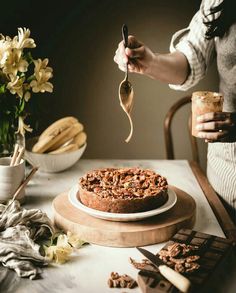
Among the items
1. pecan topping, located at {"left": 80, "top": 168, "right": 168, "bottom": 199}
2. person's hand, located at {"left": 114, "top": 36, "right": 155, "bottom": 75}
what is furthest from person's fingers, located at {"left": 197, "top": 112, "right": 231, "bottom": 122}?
person's hand, located at {"left": 114, "top": 36, "right": 155, "bottom": 75}

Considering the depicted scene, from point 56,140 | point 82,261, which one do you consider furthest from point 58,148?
point 82,261

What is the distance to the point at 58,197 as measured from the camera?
164 cm

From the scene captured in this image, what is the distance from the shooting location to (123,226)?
1.43 metres

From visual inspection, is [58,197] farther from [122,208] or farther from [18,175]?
[122,208]

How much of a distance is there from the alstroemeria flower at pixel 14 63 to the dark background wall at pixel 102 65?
935 mm

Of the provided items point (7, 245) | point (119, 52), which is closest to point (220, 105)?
point (119, 52)

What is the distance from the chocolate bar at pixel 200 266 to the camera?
1.10 m

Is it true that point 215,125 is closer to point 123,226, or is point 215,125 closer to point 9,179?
point 123,226

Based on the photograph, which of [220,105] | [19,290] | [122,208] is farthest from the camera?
[220,105]

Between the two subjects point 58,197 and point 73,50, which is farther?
point 73,50

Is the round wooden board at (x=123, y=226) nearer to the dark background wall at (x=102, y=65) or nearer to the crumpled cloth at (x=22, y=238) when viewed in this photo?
the crumpled cloth at (x=22, y=238)

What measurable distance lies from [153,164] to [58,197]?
25.1 inches

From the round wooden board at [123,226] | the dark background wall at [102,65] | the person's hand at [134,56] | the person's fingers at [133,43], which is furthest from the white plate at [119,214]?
the dark background wall at [102,65]

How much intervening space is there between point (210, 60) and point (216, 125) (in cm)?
73
